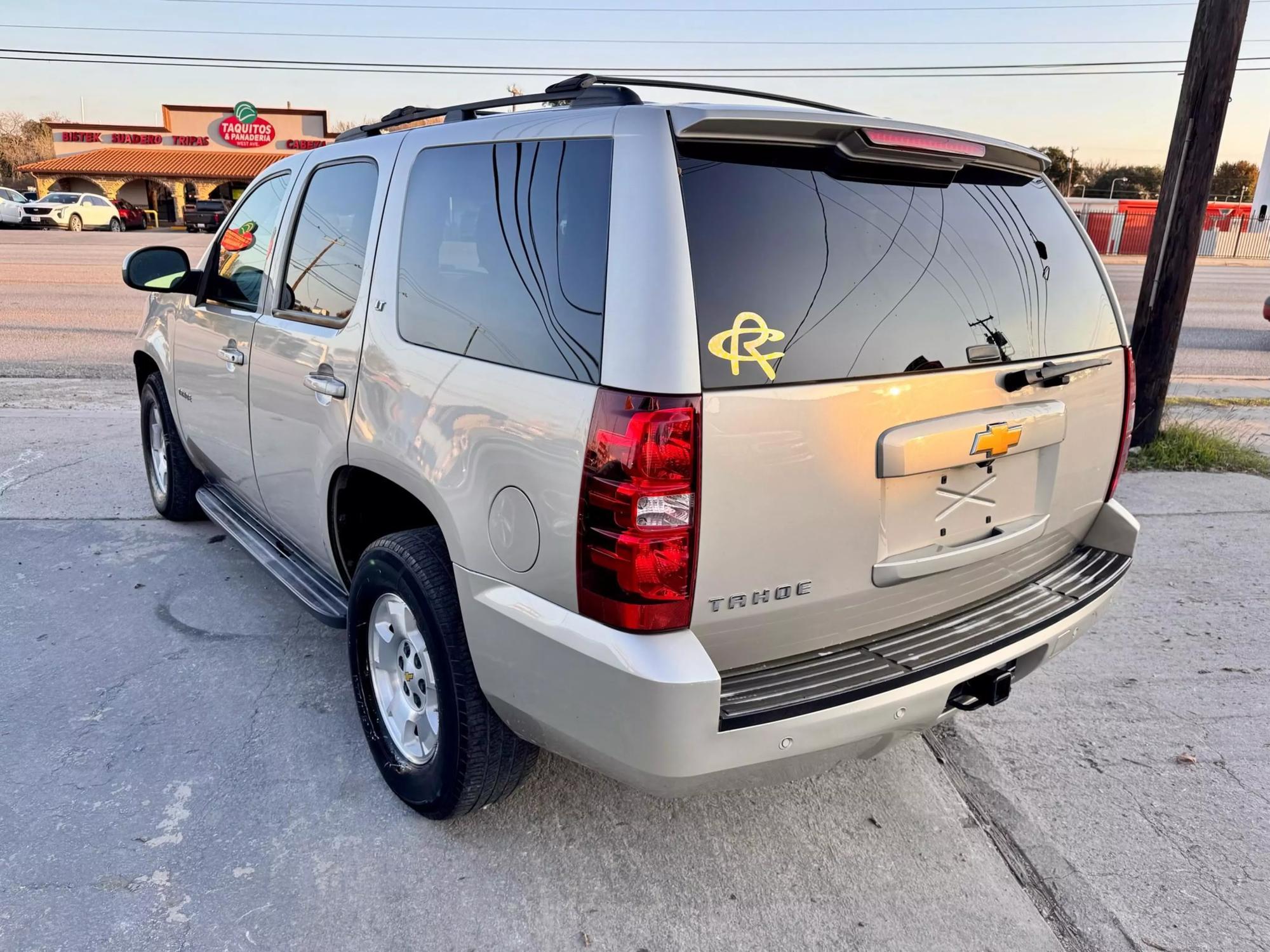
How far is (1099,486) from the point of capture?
9.74 feet

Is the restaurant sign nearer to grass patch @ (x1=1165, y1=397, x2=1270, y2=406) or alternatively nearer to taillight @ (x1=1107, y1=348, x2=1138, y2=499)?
grass patch @ (x1=1165, y1=397, x2=1270, y2=406)

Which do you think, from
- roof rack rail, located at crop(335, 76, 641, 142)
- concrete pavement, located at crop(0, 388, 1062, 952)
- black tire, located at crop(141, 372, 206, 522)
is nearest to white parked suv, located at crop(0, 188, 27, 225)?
black tire, located at crop(141, 372, 206, 522)

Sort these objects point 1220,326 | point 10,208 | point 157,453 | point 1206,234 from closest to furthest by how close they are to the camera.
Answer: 1. point 157,453
2. point 1220,326
3. point 10,208
4. point 1206,234

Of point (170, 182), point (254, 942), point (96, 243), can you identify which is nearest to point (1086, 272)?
point (254, 942)

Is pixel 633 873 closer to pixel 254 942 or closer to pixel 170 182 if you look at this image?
pixel 254 942

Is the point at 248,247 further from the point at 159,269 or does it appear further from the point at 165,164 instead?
the point at 165,164

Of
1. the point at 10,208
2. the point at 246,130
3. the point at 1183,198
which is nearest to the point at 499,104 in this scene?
the point at 1183,198

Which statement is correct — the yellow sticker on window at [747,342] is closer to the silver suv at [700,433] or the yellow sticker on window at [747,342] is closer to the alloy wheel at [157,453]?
the silver suv at [700,433]

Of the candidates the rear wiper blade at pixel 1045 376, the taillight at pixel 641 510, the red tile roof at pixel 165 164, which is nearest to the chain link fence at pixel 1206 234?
the red tile roof at pixel 165 164

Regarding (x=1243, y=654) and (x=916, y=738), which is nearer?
(x=916, y=738)

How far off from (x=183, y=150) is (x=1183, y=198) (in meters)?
53.1

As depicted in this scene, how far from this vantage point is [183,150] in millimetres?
48781

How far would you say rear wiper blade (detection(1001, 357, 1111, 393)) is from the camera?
2.46m

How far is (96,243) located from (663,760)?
31.1 metres
